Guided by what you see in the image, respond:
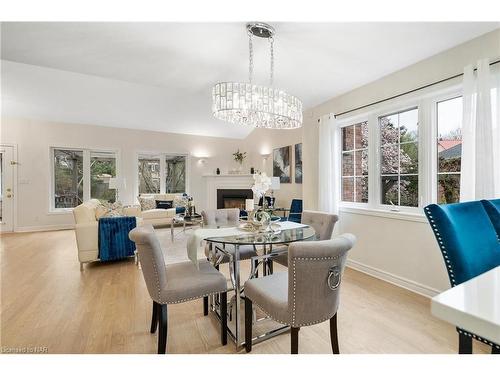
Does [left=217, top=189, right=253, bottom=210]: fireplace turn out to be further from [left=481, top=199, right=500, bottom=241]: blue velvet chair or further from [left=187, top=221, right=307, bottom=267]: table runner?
[left=481, top=199, right=500, bottom=241]: blue velvet chair

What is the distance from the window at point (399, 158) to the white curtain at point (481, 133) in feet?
1.99

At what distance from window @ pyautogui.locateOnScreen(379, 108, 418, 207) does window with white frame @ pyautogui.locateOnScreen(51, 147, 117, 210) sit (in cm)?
628

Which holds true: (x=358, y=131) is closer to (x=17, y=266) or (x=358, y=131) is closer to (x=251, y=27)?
(x=251, y=27)

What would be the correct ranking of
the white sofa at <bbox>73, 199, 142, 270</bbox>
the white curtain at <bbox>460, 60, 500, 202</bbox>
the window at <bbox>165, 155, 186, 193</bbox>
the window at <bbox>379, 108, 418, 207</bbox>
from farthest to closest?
1. the window at <bbox>165, 155, 186, 193</bbox>
2. the white sofa at <bbox>73, 199, 142, 270</bbox>
3. the window at <bbox>379, 108, 418, 207</bbox>
4. the white curtain at <bbox>460, 60, 500, 202</bbox>

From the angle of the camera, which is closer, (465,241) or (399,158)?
(465,241)

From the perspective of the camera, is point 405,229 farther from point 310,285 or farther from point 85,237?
point 85,237

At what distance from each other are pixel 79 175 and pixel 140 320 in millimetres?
5614

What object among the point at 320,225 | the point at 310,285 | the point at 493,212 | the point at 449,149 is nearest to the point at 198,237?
the point at 310,285

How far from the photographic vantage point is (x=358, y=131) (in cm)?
343

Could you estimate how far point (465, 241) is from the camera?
45.5 inches

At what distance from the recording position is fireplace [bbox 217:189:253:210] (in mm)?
6914

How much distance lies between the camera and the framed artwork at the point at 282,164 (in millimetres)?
5602

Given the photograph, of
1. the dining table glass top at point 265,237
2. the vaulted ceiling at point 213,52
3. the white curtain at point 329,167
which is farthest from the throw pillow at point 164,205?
the dining table glass top at point 265,237

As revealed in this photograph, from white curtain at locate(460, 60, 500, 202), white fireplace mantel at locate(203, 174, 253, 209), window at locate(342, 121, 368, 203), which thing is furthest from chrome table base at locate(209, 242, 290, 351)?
white fireplace mantel at locate(203, 174, 253, 209)
